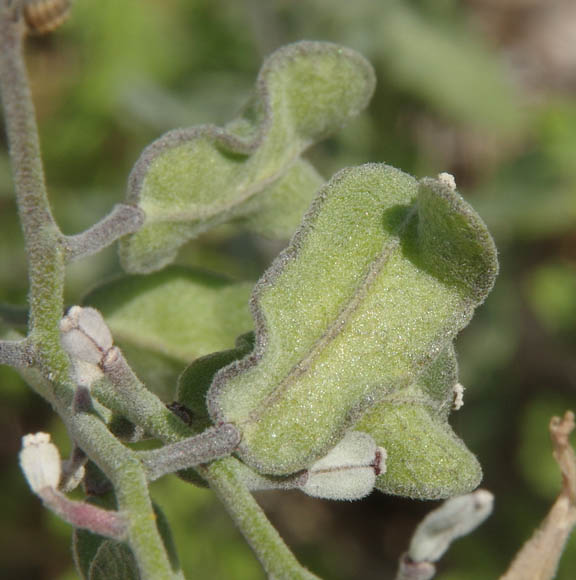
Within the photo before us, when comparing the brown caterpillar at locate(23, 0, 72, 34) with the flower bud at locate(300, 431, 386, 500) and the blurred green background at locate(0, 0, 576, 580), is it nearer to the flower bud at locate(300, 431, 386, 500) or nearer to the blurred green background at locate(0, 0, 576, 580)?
the flower bud at locate(300, 431, 386, 500)

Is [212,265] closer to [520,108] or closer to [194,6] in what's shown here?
[194,6]

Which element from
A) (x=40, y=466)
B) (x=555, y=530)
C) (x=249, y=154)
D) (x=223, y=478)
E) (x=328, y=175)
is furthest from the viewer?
(x=328, y=175)

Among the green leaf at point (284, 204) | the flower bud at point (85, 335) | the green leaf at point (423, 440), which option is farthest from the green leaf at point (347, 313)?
the green leaf at point (284, 204)

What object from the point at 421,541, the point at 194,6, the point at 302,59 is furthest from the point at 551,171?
the point at 421,541

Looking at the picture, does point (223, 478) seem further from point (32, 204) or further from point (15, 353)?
point (32, 204)

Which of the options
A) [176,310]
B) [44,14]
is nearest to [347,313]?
[176,310]

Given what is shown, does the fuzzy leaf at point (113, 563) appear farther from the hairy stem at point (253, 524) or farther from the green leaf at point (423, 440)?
the green leaf at point (423, 440)
